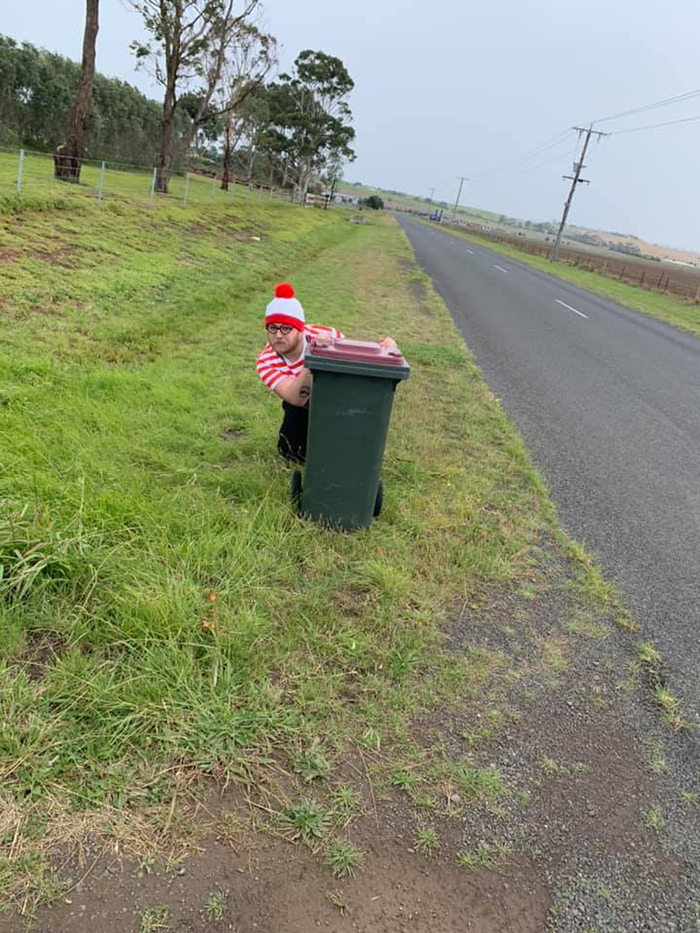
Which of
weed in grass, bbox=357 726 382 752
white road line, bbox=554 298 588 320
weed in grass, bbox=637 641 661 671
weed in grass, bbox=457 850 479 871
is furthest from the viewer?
white road line, bbox=554 298 588 320

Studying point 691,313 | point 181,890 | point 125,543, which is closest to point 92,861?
point 181,890

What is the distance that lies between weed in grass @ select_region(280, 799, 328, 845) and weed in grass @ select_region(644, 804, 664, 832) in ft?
3.62

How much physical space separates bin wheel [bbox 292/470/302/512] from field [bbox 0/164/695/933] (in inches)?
1.9

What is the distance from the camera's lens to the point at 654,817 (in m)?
2.03

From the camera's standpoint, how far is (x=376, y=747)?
83.3 inches

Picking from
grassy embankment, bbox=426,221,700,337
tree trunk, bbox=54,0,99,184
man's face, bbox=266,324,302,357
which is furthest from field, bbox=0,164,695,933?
tree trunk, bbox=54,0,99,184

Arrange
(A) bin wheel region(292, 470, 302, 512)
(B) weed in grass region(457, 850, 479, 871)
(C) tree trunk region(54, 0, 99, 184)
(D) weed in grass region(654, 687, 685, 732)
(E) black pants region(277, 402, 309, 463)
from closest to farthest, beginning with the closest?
(B) weed in grass region(457, 850, 479, 871), (D) weed in grass region(654, 687, 685, 732), (A) bin wheel region(292, 470, 302, 512), (E) black pants region(277, 402, 309, 463), (C) tree trunk region(54, 0, 99, 184)

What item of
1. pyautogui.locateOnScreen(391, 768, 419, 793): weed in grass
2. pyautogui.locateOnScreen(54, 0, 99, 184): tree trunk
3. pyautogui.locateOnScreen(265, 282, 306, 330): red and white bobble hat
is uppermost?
pyautogui.locateOnScreen(54, 0, 99, 184): tree trunk

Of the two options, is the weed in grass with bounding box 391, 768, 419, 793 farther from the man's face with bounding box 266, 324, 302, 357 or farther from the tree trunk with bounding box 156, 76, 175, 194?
the tree trunk with bounding box 156, 76, 175, 194

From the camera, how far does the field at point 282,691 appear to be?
5.59 feet

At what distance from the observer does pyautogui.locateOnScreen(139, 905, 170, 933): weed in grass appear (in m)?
1.54

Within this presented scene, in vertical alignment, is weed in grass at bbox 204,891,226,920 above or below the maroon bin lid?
below

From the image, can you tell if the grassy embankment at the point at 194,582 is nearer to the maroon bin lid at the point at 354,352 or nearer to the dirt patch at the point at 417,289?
the maroon bin lid at the point at 354,352

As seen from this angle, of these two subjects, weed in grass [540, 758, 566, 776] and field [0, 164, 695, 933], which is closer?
field [0, 164, 695, 933]
